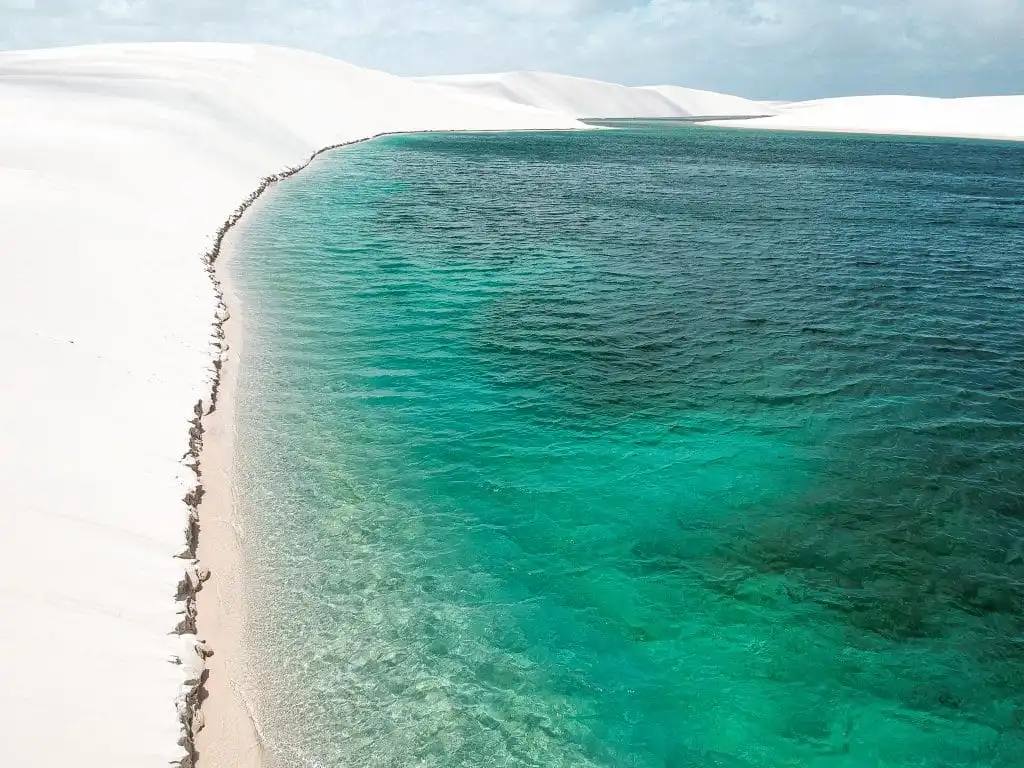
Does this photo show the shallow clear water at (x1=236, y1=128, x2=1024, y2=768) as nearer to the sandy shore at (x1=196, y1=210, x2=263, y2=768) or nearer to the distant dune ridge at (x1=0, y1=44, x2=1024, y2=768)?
the sandy shore at (x1=196, y1=210, x2=263, y2=768)

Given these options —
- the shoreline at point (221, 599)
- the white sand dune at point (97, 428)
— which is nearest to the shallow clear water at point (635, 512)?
the shoreline at point (221, 599)

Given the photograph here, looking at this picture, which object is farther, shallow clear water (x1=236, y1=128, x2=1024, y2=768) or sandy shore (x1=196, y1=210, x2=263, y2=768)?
shallow clear water (x1=236, y1=128, x2=1024, y2=768)

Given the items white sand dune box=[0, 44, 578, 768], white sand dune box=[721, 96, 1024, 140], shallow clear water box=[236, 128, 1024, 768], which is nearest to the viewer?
white sand dune box=[0, 44, 578, 768]

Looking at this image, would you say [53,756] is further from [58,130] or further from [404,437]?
[58,130]

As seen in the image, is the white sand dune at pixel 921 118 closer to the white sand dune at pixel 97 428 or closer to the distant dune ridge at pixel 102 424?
the distant dune ridge at pixel 102 424

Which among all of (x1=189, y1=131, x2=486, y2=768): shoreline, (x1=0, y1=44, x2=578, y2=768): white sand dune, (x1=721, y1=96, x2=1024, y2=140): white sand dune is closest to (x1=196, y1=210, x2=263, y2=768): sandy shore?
(x1=189, y1=131, x2=486, y2=768): shoreline
